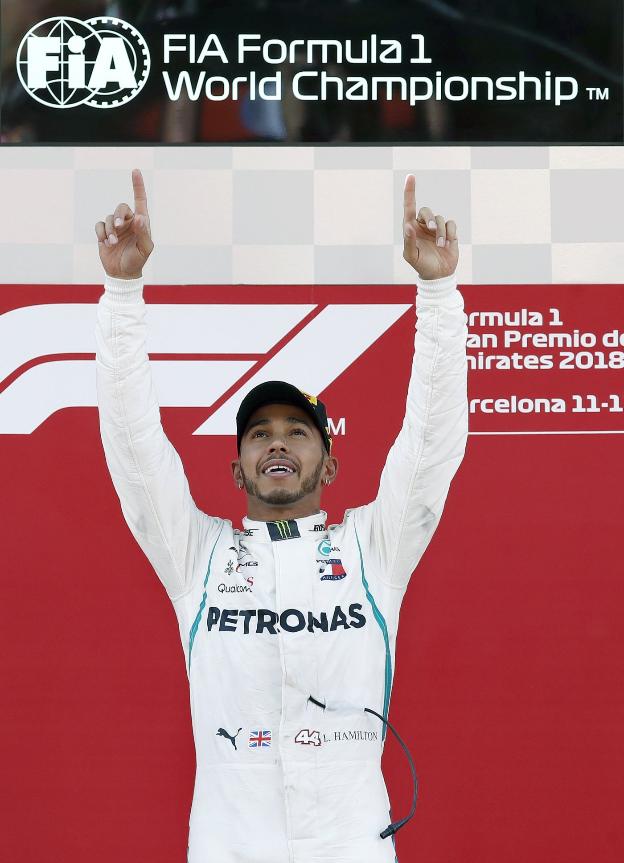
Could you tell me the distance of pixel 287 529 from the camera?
5.67 feet

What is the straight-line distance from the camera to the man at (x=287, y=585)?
159cm

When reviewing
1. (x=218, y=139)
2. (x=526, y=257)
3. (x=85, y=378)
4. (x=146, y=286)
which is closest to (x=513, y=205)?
(x=526, y=257)

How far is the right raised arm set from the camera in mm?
1595

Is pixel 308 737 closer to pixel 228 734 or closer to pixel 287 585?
pixel 228 734

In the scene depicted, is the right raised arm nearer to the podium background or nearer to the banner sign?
the podium background

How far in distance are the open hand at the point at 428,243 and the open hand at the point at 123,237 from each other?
37cm

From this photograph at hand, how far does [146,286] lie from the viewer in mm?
2258

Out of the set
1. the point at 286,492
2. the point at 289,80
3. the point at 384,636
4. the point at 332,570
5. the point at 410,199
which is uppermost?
the point at 289,80

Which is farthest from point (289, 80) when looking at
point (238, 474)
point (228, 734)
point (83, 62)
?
point (228, 734)

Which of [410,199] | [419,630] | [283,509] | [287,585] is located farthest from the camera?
[419,630]

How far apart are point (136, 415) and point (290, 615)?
0.38 metres

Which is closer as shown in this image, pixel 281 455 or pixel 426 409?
pixel 426 409

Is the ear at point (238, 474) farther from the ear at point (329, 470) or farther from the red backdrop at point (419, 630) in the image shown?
the red backdrop at point (419, 630)

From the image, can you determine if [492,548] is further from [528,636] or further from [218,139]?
[218,139]
